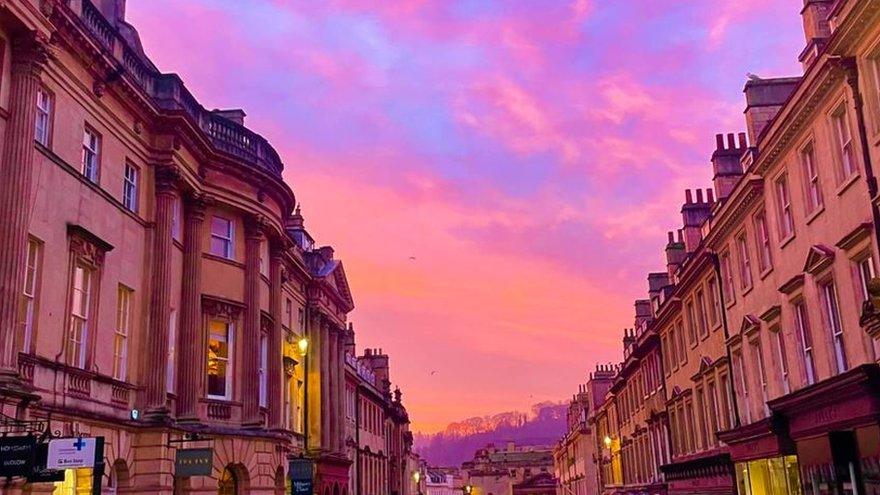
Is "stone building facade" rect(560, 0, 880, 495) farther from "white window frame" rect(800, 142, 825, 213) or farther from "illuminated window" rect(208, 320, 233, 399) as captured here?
"illuminated window" rect(208, 320, 233, 399)

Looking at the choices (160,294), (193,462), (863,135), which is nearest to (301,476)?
(193,462)

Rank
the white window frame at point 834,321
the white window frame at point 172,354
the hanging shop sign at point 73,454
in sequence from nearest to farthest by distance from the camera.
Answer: the hanging shop sign at point 73,454, the white window frame at point 834,321, the white window frame at point 172,354

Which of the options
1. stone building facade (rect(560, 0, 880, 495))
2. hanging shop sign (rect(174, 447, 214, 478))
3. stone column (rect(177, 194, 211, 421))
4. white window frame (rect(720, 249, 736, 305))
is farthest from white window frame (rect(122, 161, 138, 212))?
white window frame (rect(720, 249, 736, 305))

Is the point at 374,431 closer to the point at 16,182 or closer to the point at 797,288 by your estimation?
the point at 797,288

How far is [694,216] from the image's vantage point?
37.6 metres

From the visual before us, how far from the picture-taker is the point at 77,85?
20.5m

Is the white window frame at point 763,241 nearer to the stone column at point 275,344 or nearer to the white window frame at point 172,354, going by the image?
the stone column at point 275,344

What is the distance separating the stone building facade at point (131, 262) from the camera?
17438 millimetres

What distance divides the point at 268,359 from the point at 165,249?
835 centimetres

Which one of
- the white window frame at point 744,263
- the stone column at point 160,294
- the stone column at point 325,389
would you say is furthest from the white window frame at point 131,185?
the stone column at point 325,389

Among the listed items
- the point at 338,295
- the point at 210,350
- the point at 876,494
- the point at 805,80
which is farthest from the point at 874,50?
the point at 338,295

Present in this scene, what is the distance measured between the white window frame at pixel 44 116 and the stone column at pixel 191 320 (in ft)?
25.3

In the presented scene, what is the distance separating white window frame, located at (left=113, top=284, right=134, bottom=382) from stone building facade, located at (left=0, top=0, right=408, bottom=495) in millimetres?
57

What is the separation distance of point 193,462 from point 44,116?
10.0m
